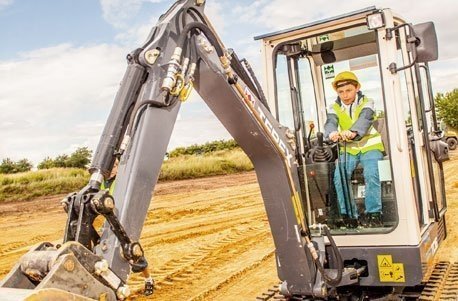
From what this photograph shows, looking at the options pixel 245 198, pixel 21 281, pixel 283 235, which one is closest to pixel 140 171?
pixel 21 281

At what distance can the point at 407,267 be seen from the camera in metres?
4.10

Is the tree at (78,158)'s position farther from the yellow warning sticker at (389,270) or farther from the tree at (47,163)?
the yellow warning sticker at (389,270)

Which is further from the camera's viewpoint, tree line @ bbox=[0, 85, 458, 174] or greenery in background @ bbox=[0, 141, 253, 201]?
tree line @ bbox=[0, 85, 458, 174]

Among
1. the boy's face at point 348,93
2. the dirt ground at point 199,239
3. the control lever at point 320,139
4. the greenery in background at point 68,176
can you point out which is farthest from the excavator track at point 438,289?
the greenery in background at point 68,176

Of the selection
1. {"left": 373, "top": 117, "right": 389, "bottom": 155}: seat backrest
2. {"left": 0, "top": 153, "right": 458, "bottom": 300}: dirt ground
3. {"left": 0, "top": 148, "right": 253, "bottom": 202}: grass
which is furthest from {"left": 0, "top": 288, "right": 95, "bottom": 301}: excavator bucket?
{"left": 0, "top": 148, "right": 253, "bottom": 202}: grass

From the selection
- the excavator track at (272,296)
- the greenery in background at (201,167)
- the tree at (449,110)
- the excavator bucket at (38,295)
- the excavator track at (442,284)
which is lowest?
the excavator track at (442,284)

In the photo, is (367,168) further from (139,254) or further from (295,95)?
(139,254)

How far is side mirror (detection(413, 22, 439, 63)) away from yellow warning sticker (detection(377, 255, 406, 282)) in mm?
1769

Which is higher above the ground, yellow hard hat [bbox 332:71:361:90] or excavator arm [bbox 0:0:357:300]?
yellow hard hat [bbox 332:71:361:90]

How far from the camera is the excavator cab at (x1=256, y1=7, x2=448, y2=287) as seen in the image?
4.19 meters

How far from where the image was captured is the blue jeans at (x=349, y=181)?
4.40 metres

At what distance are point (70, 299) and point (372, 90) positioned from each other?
3.61 meters

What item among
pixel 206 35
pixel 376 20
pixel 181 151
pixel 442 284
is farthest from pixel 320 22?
pixel 181 151

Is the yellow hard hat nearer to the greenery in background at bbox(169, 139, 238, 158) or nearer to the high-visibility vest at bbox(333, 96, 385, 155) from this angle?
the high-visibility vest at bbox(333, 96, 385, 155)
